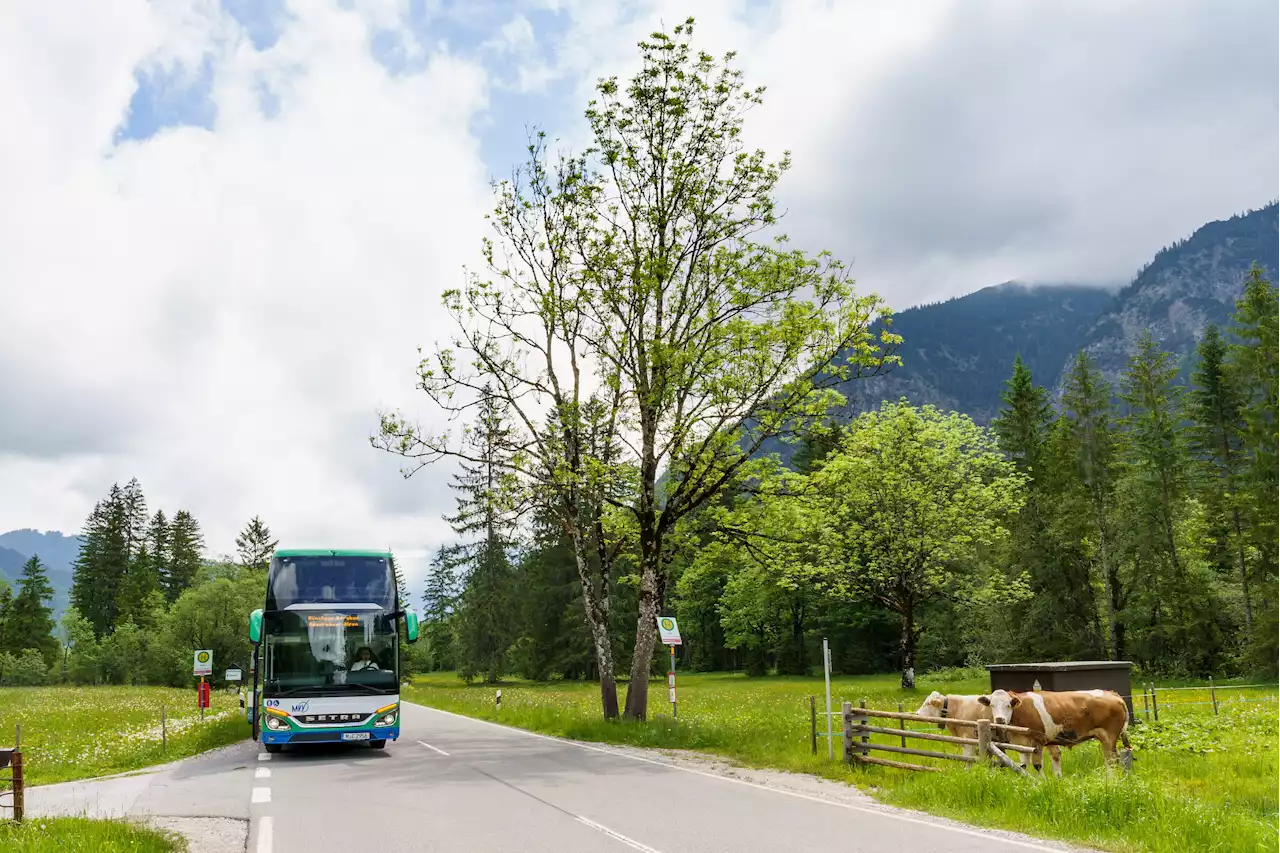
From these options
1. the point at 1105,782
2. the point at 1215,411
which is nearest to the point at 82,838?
the point at 1105,782

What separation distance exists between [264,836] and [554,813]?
3.18 meters

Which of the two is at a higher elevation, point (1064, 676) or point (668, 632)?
point (668, 632)

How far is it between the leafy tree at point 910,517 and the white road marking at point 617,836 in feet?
103

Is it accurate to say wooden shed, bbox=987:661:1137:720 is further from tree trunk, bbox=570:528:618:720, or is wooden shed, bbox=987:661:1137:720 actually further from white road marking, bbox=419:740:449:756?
white road marking, bbox=419:740:449:756

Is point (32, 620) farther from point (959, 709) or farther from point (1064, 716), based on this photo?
point (1064, 716)

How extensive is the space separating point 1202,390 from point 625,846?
71243 mm

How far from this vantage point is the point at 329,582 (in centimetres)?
1903

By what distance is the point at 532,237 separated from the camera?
24.8 metres

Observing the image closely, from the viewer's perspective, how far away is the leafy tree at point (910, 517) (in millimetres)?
42000

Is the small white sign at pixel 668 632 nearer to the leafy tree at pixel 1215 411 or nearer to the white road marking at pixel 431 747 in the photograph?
the white road marking at pixel 431 747

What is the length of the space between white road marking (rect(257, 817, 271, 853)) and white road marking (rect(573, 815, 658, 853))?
10.7 ft

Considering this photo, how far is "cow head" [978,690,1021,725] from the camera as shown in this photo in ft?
44.4

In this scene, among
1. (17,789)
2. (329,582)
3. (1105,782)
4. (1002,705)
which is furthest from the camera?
(329,582)

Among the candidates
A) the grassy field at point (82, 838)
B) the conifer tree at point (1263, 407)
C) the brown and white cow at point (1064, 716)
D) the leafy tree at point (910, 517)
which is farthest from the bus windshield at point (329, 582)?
the conifer tree at point (1263, 407)
